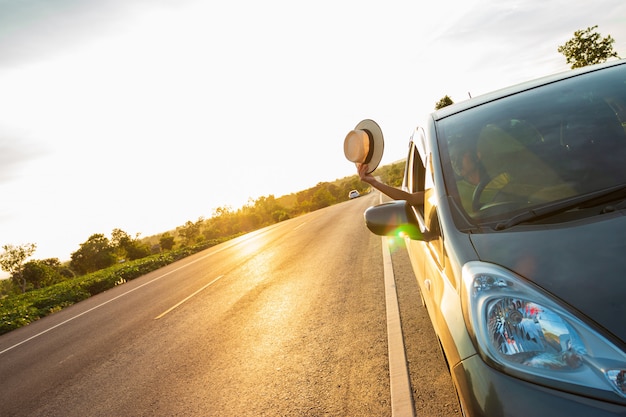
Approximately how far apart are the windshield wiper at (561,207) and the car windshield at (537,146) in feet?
0.17

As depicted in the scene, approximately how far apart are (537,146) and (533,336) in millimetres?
1393

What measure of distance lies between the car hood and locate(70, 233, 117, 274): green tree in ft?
210

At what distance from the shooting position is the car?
1388 millimetres

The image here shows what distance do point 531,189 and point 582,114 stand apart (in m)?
0.75

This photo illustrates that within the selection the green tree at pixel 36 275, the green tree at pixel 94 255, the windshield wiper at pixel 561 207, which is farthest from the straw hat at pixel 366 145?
the green tree at pixel 94 255

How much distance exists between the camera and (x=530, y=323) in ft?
4.98

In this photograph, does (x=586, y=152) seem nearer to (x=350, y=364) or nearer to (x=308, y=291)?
(x=350, y=364)

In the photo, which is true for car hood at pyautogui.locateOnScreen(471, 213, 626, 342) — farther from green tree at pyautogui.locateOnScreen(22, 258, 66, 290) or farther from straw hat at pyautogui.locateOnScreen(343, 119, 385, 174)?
green tree at pyautogui.locateOnScreen(22, 258, 66, 290)

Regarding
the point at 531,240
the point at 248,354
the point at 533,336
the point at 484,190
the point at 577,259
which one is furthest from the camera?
the point at 248,354

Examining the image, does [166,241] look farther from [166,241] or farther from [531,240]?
[531,240]

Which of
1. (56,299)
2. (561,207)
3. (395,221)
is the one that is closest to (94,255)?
(56,299)

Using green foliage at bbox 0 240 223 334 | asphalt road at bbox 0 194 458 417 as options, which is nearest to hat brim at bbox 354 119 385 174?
asphalt road at bbox 0 194 458 417

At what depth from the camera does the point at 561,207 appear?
6.41ft

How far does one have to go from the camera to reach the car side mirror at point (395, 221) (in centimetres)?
253
